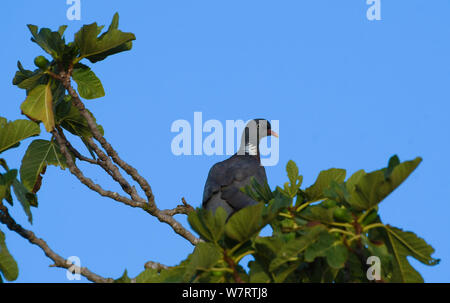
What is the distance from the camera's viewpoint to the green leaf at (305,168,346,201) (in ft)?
15.7

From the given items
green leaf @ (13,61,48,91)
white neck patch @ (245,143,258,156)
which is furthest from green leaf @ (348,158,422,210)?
white neck patch @ (245,143,258,156)

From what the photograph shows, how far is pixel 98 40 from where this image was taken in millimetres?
6535

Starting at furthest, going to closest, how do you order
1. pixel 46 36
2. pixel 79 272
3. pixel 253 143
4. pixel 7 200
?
pixel 253 143, pixel 46 36, pixel 7 200, pixel 79 272

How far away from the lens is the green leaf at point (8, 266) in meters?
4.92

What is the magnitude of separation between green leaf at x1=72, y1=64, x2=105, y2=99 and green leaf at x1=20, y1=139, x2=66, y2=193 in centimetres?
70

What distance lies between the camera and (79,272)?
4.96 meters

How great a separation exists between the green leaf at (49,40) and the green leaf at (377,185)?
13.1ft

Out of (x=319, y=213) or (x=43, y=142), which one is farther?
(x=43, y=142)

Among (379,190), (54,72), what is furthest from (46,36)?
(379,190)

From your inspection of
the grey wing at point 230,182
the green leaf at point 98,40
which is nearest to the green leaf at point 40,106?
the green leaf at point 98,40

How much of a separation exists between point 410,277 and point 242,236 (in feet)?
4.01

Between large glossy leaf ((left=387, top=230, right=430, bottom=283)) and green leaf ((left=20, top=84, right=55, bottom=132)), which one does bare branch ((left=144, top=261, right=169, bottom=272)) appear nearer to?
large glossy leaf ((left=387, top=230, right=430, bottom=283))

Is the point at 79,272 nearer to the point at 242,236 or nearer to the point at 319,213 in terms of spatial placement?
the point at 242,236
